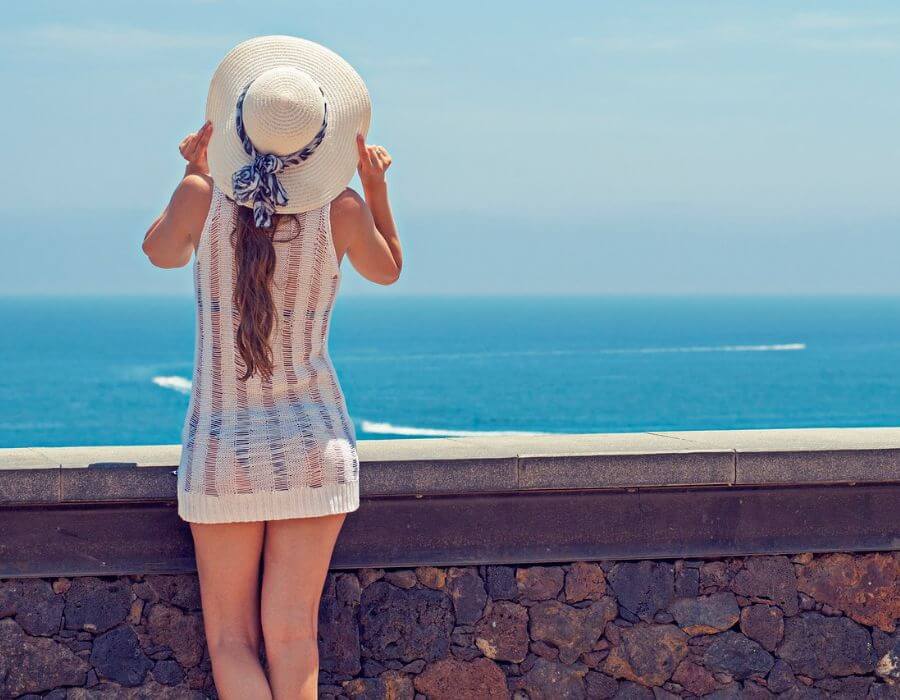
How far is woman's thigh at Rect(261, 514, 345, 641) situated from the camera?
10.2 feet

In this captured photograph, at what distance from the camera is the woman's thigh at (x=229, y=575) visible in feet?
10.2

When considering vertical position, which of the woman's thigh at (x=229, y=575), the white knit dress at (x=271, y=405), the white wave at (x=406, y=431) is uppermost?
the white wave at (x=406, y=431)

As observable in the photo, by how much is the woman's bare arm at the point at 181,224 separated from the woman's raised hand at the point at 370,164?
0.38 metres

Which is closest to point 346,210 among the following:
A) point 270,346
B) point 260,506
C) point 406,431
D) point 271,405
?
point 270,346

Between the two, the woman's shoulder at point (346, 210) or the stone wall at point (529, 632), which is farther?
the stone wall at point (529, 632)

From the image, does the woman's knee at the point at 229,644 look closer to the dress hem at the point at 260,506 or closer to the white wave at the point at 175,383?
the dress hem at the point at 260,506

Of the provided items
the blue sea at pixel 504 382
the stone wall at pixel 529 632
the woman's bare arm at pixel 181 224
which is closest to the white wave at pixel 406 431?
the blue sea at pixel 504 382

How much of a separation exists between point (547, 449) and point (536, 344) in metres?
103

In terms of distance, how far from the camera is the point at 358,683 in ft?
12.1

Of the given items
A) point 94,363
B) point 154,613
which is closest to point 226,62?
point 154,613

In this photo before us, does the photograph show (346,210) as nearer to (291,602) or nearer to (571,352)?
(291,602)

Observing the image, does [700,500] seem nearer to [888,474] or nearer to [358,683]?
[888,474]

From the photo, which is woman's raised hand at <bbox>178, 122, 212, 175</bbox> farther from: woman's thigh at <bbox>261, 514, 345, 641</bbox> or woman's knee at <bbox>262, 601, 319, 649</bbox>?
woman's knee at <bbox>262, 601, 319, 649</bbox>

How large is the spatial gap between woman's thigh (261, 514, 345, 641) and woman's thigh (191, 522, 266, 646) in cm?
6
